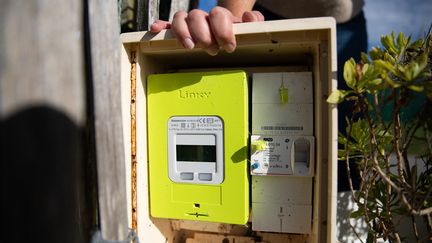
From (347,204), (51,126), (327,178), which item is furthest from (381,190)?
(51,126)

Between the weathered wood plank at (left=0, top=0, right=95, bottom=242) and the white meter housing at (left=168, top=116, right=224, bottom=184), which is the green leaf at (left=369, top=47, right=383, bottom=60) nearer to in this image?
the white meter housing at (left=168, top=116, right=224, bottom=184)

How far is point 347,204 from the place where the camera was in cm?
134

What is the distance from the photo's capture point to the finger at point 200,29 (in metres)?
0.73

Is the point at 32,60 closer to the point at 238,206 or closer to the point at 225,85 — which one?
the point at 225,85

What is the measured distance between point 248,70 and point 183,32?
377mm

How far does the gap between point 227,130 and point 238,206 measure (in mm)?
219

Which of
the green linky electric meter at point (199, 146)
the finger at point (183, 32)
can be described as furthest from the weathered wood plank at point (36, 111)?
the green linky electric meter at point (199, 146)

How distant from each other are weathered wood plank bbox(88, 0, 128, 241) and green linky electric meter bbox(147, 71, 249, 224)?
0.35m

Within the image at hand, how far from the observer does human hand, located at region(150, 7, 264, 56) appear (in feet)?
2.39

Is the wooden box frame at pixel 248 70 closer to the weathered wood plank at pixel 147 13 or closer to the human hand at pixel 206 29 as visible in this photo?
the human hand at pixel 206 29

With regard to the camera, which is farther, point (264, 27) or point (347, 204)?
point (347, 204)

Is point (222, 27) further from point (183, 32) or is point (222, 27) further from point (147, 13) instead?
point (147, 13)

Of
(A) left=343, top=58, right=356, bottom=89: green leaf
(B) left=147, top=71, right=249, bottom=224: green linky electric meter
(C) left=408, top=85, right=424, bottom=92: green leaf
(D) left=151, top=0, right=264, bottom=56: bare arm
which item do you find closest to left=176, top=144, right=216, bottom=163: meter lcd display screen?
(B) left=147, top=71, right=249, bottom=224: green linky electric meter

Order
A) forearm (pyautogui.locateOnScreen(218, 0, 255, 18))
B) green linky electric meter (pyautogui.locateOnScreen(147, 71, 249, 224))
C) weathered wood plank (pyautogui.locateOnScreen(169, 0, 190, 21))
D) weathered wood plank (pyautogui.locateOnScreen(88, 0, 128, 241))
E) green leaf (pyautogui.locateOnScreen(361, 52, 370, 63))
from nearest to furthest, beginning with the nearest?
weathered wood plank (pyautogui.locateOnScreen(88, 0, 128, 241)), green leaf (pyautogui.locateOnScreen(361, 52, 370, 63)), green linky electric meter (pyautogui.locateOnScreen(147, 71, 249, 224)), forearm (pyautogui.locateOnScreen(218, 0, 255, 18)), weathered wood plank (pyautogui.locateOnScreen(169, 0, 190, 21))
